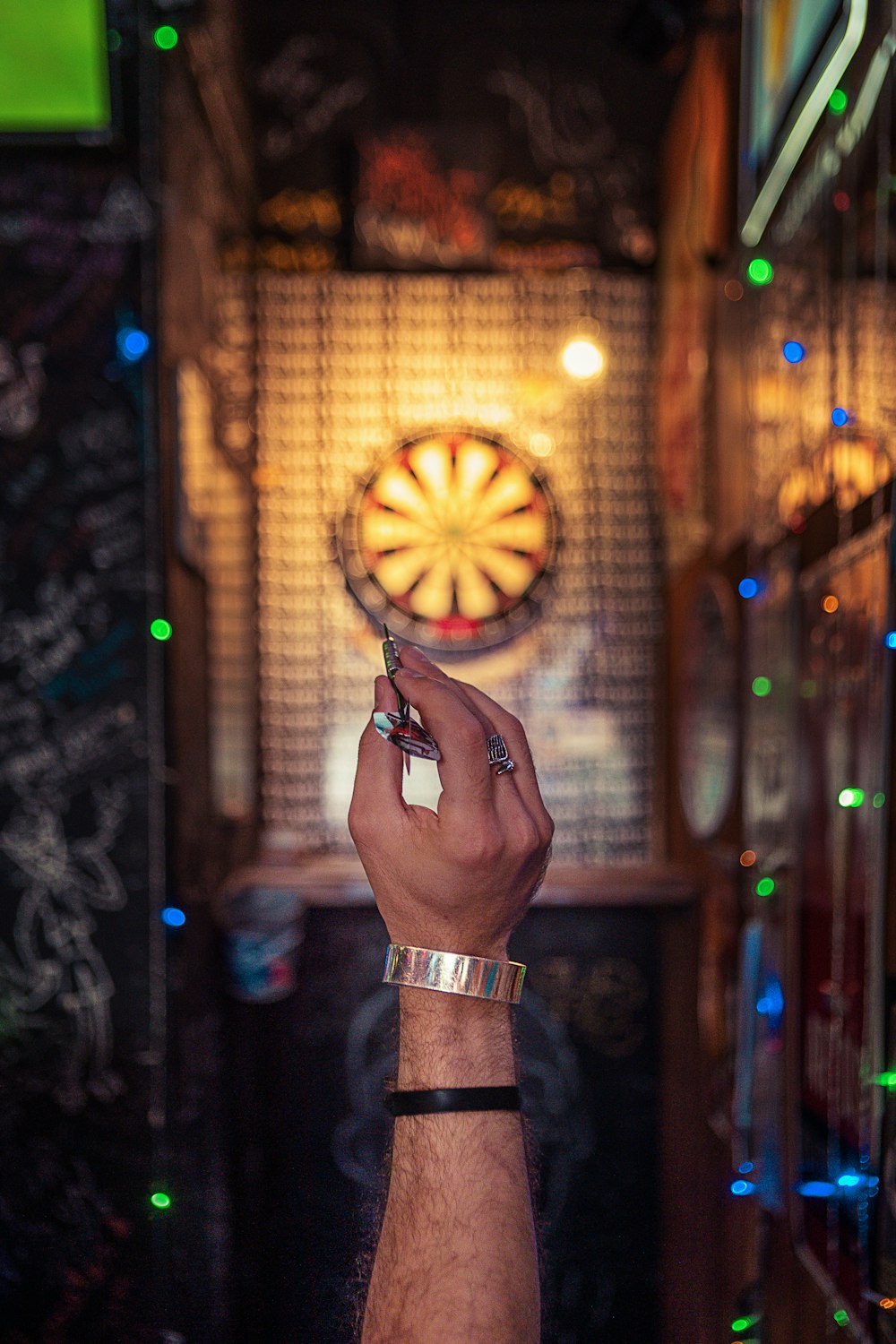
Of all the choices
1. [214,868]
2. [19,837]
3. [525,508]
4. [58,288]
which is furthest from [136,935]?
[525,508]

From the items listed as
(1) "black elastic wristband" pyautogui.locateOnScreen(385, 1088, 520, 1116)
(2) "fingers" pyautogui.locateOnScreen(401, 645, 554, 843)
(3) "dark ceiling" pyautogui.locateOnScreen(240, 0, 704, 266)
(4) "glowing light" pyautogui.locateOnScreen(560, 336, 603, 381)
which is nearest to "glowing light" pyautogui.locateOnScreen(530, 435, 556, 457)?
(4) "glowing light" pyautogui.locateOnScreen(560, 336, 603, 381)

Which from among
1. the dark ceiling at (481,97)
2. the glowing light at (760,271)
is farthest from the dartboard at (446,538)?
the glowing light at (760,271)

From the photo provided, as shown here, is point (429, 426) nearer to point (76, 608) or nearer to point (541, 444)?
point (541, 444)

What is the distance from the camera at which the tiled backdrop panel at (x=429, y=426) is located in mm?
4133

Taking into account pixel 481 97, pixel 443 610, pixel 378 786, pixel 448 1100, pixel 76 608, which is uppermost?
pixel 481 97

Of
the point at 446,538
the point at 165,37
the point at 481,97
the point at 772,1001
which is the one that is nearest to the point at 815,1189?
the point at 772,1001

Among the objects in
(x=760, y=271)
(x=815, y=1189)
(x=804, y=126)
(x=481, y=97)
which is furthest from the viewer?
(x=481, y=97)

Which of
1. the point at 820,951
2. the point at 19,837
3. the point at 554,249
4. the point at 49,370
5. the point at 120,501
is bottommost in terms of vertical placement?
the point at 820,951

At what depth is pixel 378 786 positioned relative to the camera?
2.81 feet

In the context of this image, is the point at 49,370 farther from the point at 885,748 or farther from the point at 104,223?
the point at 885,748

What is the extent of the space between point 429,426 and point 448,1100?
3496 mm

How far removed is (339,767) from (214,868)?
0.80 m

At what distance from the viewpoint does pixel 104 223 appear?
2.72 meters

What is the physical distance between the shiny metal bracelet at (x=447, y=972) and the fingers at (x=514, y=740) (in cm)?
11
